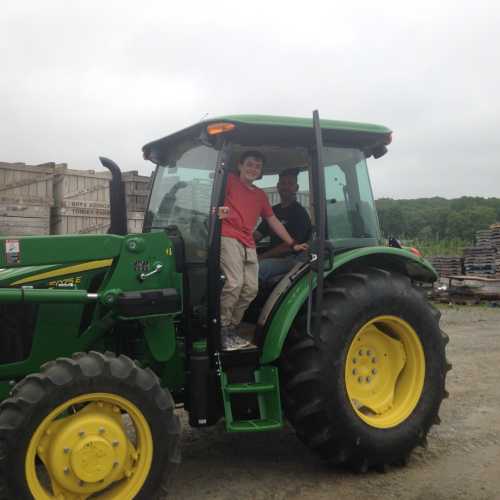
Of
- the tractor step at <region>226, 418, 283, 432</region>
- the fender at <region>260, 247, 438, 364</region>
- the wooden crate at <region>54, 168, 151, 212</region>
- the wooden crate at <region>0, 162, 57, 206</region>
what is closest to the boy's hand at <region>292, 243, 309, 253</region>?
the fender at <region>260, 247, 438, 364</region>

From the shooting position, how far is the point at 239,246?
164 inches

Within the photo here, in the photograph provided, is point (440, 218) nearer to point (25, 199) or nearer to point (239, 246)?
point (25, 199)

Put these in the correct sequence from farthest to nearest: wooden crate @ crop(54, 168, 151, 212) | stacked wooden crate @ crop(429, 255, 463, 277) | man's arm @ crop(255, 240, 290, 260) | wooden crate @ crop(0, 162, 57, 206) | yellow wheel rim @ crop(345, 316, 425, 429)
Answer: stacked wooden crate @ crop(429, 255, 463, 277), wooden crate @ crop(54, 168, 151, 212), wooden crate @ crop(0, 162, 57, 206), man's arm @ crop(255, 240, 290, 260), yellow wheel rim @ crop(345, 316, 425, 429)

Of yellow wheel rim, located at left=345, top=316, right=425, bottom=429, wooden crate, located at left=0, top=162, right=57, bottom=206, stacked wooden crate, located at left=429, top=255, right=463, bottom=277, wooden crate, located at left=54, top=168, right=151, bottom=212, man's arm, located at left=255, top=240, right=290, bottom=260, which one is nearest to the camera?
yellow wheel rim, located at left=345, top=316, right=425, bottom=429

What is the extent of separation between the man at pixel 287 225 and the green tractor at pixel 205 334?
9 centimetres

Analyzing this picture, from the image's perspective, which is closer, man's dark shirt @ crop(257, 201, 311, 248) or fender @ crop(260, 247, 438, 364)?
fender @ crop(260, 247, 438, 364)

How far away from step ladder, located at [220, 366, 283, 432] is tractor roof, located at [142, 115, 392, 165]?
1510mm

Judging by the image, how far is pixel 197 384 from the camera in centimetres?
395

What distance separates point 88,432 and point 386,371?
2201 millimetres

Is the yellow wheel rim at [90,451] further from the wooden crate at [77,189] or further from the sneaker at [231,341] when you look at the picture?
the wooden crate at [77,189]

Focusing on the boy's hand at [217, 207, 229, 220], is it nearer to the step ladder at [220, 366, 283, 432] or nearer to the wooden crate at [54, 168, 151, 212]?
the step ladder at [220, 366, 283, 432]

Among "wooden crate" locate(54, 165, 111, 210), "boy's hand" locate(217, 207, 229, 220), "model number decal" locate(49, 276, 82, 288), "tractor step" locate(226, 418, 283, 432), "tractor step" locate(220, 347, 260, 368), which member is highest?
"wooden crate" locate(54, 165, 111, 210)

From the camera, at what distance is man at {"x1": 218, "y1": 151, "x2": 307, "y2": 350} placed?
4.10 metres

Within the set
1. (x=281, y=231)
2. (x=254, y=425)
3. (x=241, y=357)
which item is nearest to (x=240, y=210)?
(x=281, y=231)
